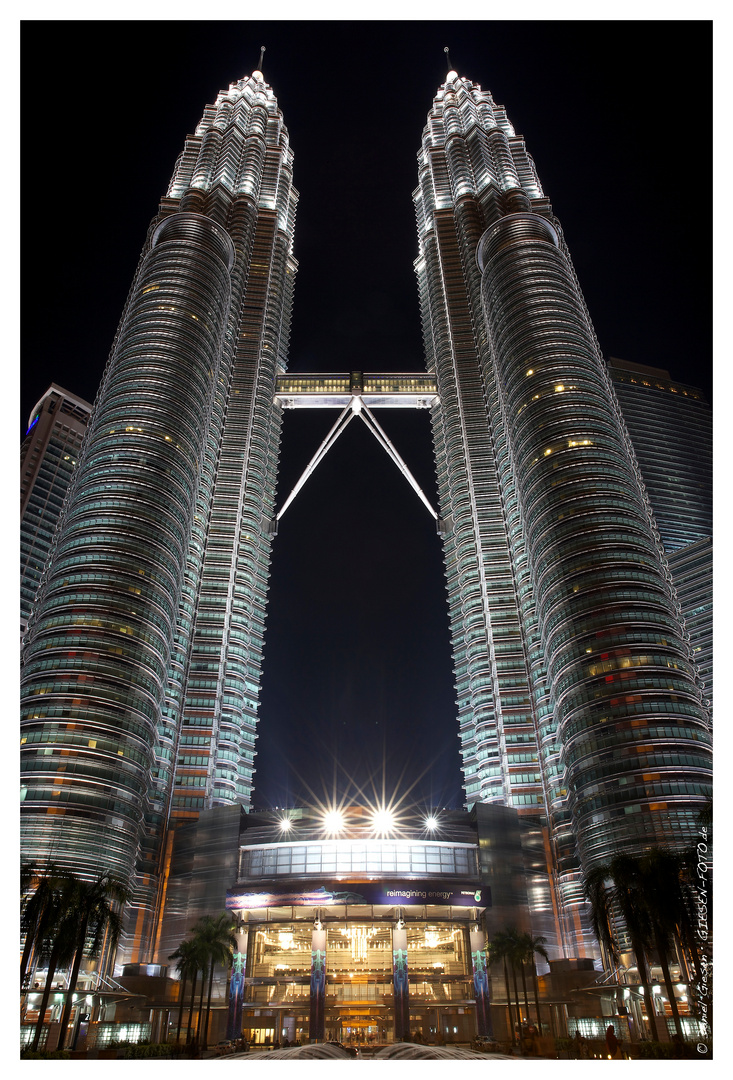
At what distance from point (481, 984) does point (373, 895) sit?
17.6 metres

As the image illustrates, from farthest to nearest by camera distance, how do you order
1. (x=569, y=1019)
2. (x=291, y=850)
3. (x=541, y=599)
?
(x=541, y=599)
(x=291, y=850)
(x=569, y=1019)

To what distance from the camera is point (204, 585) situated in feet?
566

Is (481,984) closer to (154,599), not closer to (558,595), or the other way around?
(558,595)

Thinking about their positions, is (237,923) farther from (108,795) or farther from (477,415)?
(477,415)

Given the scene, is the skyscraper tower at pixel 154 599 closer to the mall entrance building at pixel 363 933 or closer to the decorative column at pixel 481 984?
the mall entrance building at pixel 363 933

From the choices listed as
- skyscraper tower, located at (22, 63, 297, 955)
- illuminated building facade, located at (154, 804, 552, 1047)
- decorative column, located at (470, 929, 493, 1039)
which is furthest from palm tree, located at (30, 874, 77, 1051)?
decorative column, located at (470, 929, 493, 1039)

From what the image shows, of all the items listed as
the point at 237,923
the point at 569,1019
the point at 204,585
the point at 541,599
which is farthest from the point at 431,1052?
the point at 204,585

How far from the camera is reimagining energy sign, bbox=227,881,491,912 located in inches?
4006

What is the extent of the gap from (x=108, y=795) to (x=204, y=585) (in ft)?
215

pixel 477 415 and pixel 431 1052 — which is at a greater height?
pixel 477 415

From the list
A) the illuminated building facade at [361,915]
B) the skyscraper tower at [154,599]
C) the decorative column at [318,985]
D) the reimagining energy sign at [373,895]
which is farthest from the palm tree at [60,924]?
the skyscraper tower at [154,599]

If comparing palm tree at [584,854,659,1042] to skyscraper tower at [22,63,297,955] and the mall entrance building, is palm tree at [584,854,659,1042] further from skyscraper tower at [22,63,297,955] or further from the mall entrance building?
skyscraper tower at [22,63,297,955]

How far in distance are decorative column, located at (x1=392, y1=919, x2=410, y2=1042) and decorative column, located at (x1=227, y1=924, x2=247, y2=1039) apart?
19.8m
